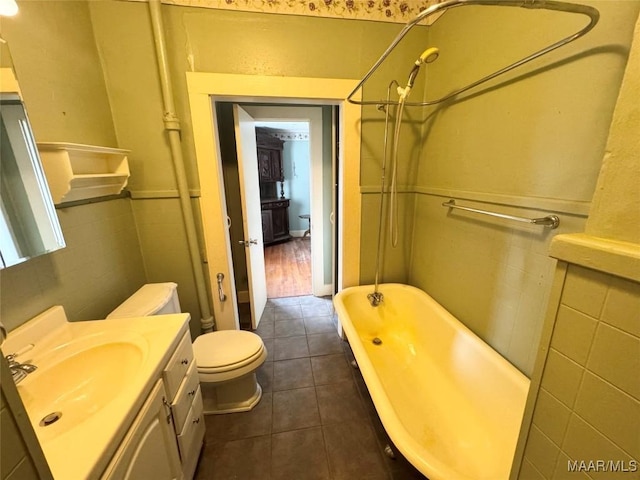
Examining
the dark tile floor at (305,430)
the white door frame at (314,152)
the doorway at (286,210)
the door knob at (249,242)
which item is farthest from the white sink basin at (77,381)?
the doorway at (286,210)

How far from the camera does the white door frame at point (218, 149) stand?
167 cm

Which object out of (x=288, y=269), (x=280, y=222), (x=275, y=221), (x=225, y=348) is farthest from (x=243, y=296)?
(x=280, y=222)

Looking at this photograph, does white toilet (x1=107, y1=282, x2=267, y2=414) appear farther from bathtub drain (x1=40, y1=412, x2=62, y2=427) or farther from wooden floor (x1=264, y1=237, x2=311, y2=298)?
wooden floor (x1=264, y1=237, x2=311, y2=298)

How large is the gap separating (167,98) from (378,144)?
1.43m

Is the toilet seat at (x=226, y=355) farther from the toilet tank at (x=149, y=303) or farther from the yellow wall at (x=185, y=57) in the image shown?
the yellow wall at (x=185, y=57)

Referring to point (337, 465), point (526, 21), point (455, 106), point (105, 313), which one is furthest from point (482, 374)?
point (105, 313)

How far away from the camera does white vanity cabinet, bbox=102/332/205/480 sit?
78 centimetres

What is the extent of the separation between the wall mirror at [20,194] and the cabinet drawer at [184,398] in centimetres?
78

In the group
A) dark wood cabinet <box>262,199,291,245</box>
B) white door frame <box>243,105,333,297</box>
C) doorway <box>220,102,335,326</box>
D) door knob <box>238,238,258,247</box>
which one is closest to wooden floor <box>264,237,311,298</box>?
doorway <box>220,102,335,326</box>

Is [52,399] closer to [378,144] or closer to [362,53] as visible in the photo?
[378,144]

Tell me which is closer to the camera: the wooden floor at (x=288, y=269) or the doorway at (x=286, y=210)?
the wooden floor at (x=288, y=269)

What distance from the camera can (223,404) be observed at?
5.54 feet

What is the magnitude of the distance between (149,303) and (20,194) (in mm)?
754

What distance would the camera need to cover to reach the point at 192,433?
4.13 feet
